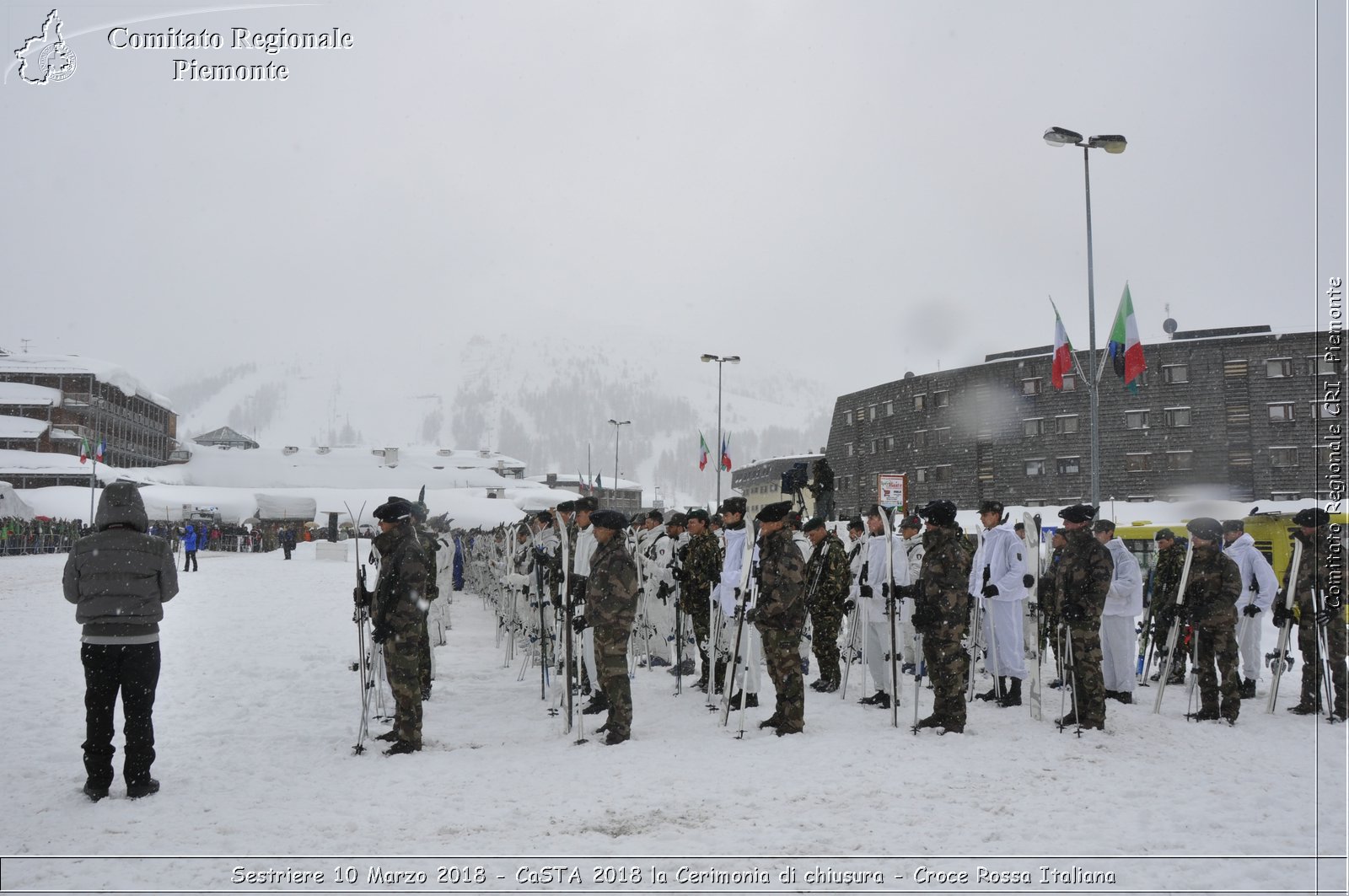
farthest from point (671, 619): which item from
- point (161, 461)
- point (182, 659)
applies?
point (161, 461)

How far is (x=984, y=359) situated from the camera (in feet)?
195

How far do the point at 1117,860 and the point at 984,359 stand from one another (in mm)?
58093

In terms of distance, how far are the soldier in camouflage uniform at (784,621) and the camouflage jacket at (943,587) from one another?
42.7 inches

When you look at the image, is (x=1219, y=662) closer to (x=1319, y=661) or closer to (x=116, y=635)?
(x=1319, y=661)

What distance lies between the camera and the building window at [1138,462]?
47375 mm

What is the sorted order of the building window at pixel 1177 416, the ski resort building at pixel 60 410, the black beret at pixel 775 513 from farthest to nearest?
the ski resort building at pixel 60 410 < the building window at pixel 1177 416 < the black beret at pixel 775 513

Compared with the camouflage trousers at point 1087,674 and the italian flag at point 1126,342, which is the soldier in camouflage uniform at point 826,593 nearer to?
the camouflage trousers at point 1087,674

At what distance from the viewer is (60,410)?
65062 millimetres

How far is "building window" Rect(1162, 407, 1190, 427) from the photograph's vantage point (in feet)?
152

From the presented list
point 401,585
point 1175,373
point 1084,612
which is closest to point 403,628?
point 401,585

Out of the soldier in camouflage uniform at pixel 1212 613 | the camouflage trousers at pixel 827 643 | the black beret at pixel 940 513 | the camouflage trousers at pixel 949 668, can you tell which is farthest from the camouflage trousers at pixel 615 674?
the soldier in camouflage uniform at pixel 1212 613

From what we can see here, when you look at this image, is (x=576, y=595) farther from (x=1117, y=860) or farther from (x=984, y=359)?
(x=984, y=359)

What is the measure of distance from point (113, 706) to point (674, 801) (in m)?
3.80

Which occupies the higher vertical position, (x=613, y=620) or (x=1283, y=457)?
(x=1283, y=457)
